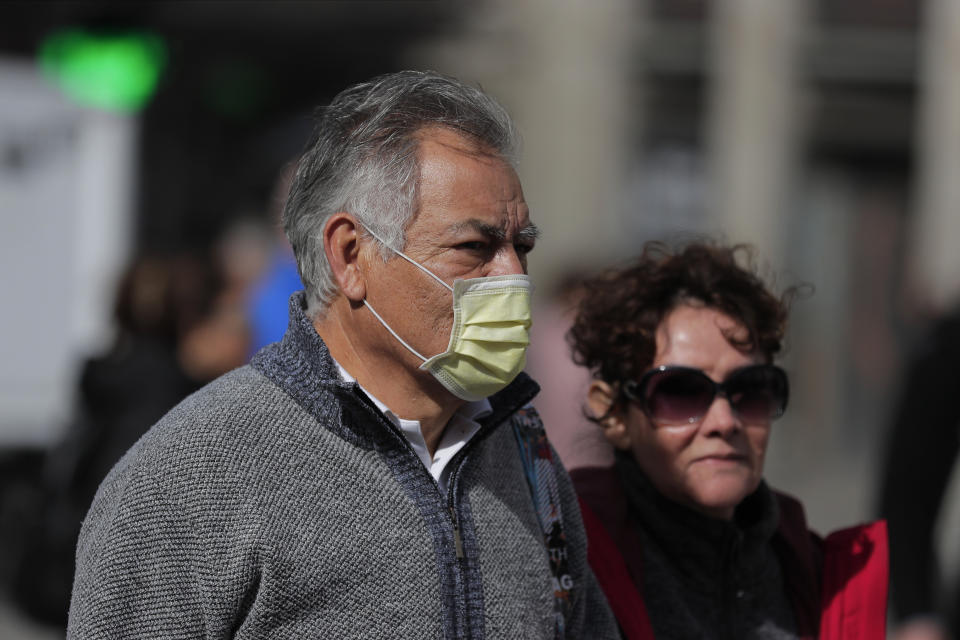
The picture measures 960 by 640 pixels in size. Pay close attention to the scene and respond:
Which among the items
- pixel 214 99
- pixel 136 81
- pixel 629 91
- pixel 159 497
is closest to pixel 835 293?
pixel 629 91

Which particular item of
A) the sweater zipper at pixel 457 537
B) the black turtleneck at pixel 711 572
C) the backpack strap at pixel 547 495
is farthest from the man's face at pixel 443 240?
the black turtleneck at pixel 711 572

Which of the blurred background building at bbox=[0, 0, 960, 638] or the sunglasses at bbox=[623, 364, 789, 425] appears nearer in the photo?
the sunglasses at bbox=[623, 364, 789, 425]

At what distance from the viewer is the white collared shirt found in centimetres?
217

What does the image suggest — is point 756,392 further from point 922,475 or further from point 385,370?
point 922,475

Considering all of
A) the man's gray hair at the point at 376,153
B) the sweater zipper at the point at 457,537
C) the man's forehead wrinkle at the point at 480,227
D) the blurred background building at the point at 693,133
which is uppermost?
the man's gray hair at the point at 376,153

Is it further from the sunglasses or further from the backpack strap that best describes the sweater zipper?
the sunglasses

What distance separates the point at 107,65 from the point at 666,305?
565 cm

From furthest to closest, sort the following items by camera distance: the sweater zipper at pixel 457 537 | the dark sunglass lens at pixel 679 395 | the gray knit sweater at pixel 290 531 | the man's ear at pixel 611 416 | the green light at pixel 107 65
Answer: the green light at pixel 107 65
the man's ear at pixel 611 416
the dark sunglass lens at pixel 679 395
the sweater zipper at pixel 457 537
the gray knit sweater at pixel 290 531

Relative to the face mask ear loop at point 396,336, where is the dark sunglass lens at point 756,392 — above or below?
below

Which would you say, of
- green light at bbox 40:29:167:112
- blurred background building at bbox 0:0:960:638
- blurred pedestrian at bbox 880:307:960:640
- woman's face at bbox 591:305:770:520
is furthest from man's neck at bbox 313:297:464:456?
blurred background building at bbox 0:0:960:638

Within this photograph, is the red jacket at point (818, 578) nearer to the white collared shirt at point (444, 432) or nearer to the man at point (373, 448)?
the man at point (373, 448)

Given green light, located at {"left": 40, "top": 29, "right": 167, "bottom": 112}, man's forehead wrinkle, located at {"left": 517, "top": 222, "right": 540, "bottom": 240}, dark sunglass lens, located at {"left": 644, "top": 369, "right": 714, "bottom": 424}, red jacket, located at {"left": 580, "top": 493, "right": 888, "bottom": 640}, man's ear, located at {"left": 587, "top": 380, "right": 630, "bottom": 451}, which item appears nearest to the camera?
man's forehead wrinkle, located at {"left": 517, "top": 222, "right": 540, "bottom": 240}

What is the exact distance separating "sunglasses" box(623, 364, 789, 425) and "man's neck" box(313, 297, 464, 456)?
0.61 metres

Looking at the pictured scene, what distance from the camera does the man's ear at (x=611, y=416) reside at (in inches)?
111
